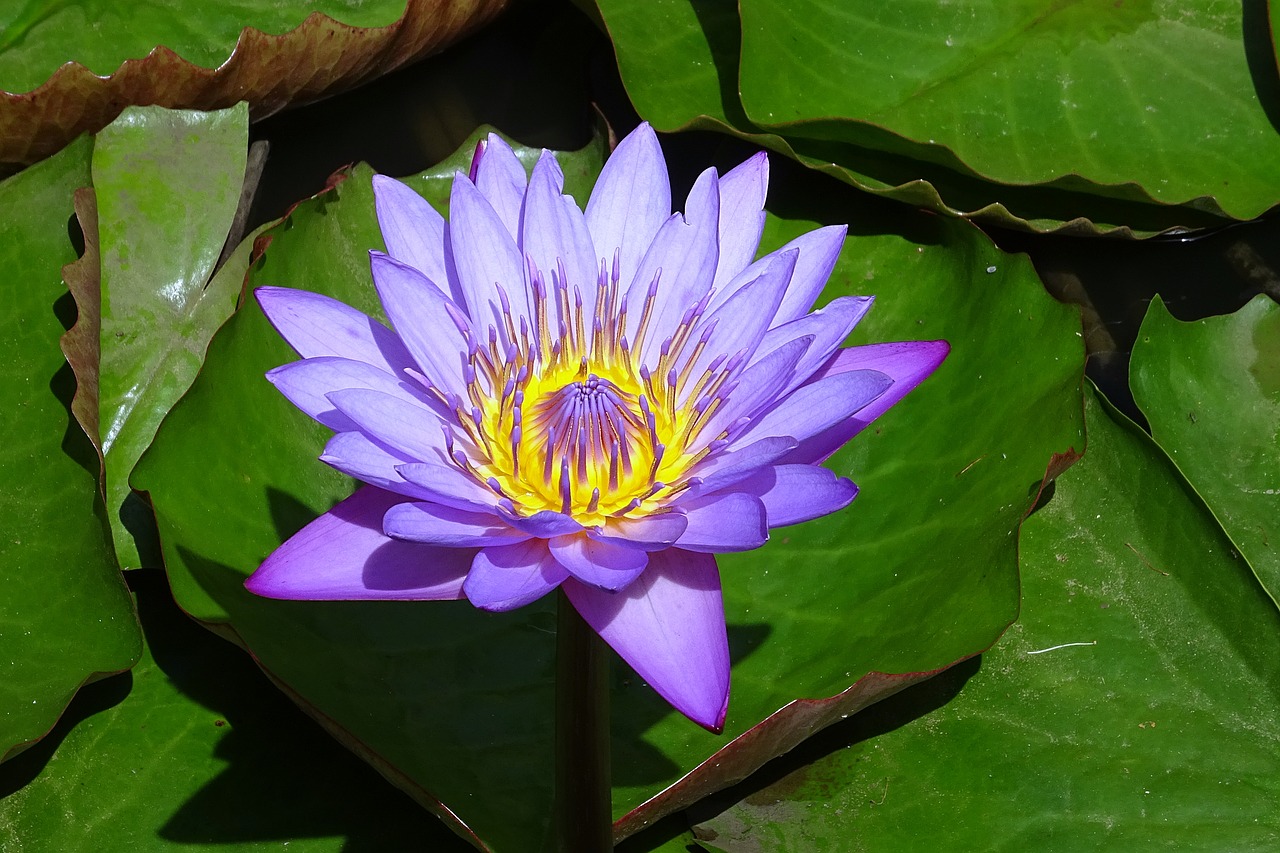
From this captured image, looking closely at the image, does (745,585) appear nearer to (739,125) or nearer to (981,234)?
(981,234)

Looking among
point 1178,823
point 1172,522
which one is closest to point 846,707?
point 1178,823

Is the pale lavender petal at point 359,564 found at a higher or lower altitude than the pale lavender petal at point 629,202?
lower

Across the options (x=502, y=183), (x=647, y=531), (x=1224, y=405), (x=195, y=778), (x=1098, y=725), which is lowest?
(x=1098, y=725)

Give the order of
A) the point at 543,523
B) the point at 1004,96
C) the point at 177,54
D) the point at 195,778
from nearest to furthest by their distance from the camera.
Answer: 1. the point at 543,523
2. the point at 195,778
3. the point at 177,54
4. the point at 1004,96

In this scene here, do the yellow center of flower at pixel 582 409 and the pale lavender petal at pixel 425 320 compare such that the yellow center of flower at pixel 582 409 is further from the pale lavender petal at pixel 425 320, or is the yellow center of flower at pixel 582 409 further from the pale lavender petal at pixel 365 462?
the pale lavender petal at pixel 365 462

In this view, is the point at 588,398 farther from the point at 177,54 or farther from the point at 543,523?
the point at 177,54

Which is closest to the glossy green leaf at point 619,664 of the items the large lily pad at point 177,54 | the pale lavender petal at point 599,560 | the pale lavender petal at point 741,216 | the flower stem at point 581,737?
the flower stem at point 581,737

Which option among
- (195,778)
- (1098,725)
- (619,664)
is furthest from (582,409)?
(1098,725)
